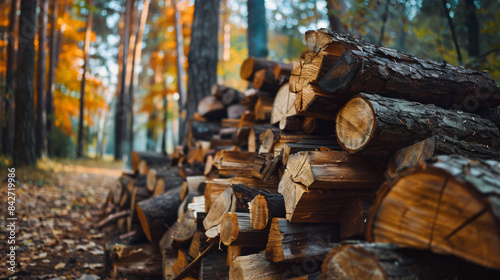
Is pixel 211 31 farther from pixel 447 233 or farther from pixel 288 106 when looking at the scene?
pixel 447 233

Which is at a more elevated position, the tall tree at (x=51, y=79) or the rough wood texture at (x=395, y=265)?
the tall tree at (x=51, y=79)

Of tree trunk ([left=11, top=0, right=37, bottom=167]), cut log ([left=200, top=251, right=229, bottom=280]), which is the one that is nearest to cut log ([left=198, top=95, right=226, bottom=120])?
cut log ([left=200, top=251, right=229, bottom=280])

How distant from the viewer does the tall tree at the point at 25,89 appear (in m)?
6.79

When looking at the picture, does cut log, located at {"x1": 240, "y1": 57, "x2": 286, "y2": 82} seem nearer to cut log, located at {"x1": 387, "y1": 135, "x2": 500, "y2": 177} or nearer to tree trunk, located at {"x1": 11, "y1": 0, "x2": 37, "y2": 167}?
cut log, located at {"x1": 387, "y1": 135, "x2": 500, "y2": 177}

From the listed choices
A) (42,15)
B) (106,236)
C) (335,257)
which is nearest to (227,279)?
(335,257)

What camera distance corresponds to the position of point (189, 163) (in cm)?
428

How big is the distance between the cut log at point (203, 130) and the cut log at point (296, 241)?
2.58 metres

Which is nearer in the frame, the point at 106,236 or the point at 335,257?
the point at 335,257

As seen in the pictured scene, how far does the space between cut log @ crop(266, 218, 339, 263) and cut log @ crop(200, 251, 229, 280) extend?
0.56 meters

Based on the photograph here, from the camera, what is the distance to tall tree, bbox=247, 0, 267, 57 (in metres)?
7.96

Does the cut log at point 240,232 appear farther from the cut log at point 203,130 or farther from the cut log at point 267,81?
the cut log at point 203,130

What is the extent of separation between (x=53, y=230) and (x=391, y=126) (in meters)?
4.48

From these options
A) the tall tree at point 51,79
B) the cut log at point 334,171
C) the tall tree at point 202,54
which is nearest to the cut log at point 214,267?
the cut log at point 334,171

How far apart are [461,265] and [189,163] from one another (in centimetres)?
349
